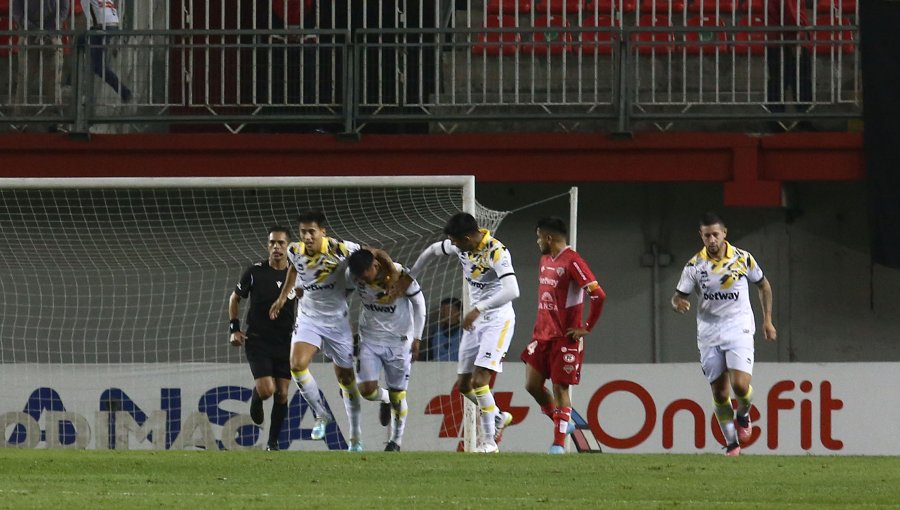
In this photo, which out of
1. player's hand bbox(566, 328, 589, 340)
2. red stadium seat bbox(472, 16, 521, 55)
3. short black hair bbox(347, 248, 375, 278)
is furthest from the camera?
red stadium seat bbox(472, 16, 521, 55)

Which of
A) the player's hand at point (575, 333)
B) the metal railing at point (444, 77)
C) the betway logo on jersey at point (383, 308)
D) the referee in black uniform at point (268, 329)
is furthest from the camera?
the metal railing at point (444, 77)

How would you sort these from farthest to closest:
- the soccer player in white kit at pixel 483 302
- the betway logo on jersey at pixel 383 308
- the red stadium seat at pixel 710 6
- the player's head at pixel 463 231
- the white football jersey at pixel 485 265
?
the red stadium seat at pixel 710 6 → the betway logo on jersey at pixel 383 308 → the white football jersey at pixel 485 265 → the soccer player in white kit at pixel 483 302 → the player's head at pixel 463 231

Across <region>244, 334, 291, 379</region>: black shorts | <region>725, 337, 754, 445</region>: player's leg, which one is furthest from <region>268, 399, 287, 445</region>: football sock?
<region>725, 337, 754, 445</region>: player's leg

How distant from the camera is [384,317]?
13531 mm

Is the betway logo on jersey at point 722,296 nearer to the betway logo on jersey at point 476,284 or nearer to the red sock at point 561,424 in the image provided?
the red sock at point 561,424

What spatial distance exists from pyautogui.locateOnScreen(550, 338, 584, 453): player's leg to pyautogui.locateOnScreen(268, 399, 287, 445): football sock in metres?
2.23

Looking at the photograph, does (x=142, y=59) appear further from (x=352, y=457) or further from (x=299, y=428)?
(x=352, y=457)

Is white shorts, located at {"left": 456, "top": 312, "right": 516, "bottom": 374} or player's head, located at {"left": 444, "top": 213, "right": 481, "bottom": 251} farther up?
player's head, located at {"left": 444, "top": 213, "right": 481, "bottom": 251}

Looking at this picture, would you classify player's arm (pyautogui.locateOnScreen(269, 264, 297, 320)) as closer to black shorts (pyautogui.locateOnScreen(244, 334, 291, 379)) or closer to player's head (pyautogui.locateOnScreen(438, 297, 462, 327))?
black shorts (pyautogui.locateOnScreen(244, 334, 291, 379))

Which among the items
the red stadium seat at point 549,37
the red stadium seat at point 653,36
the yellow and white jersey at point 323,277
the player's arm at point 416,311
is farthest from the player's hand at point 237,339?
the red stadium seat at point 653,36

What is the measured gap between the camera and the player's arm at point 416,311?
13406 millimetres

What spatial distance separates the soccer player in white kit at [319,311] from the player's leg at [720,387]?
2.52 meters

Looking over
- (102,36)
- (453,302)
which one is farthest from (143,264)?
(453,302)

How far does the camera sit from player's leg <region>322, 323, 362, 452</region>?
532 inches
